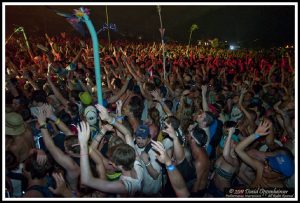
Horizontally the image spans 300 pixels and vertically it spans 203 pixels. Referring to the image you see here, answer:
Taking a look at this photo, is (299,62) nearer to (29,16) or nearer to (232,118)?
(232,118)

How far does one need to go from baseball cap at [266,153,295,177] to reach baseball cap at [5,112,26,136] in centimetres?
359

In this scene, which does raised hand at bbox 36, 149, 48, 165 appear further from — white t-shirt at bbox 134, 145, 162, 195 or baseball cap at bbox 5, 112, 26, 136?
white t-shirt at bbox 134, 145, 162, 195

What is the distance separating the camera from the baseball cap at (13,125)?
14.5ft

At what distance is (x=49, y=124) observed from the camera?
5156 mm

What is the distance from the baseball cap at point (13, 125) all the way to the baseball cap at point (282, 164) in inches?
141

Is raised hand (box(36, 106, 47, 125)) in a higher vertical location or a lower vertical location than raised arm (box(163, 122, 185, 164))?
higher

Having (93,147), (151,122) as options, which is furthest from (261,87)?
(93,147)

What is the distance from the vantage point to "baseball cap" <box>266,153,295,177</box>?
3.75 metres

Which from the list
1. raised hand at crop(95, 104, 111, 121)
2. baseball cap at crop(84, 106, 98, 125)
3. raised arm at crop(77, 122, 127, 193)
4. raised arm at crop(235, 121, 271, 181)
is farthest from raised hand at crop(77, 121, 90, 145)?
raised arm at crop(235, 121, 271, 181)

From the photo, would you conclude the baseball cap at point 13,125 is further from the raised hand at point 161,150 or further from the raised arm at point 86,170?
the raised hand at point 161,150

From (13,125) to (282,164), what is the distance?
12.5 feet

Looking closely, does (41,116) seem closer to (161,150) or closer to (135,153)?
(135,153)

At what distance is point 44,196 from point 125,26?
63155mm

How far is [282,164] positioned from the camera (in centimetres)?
377
